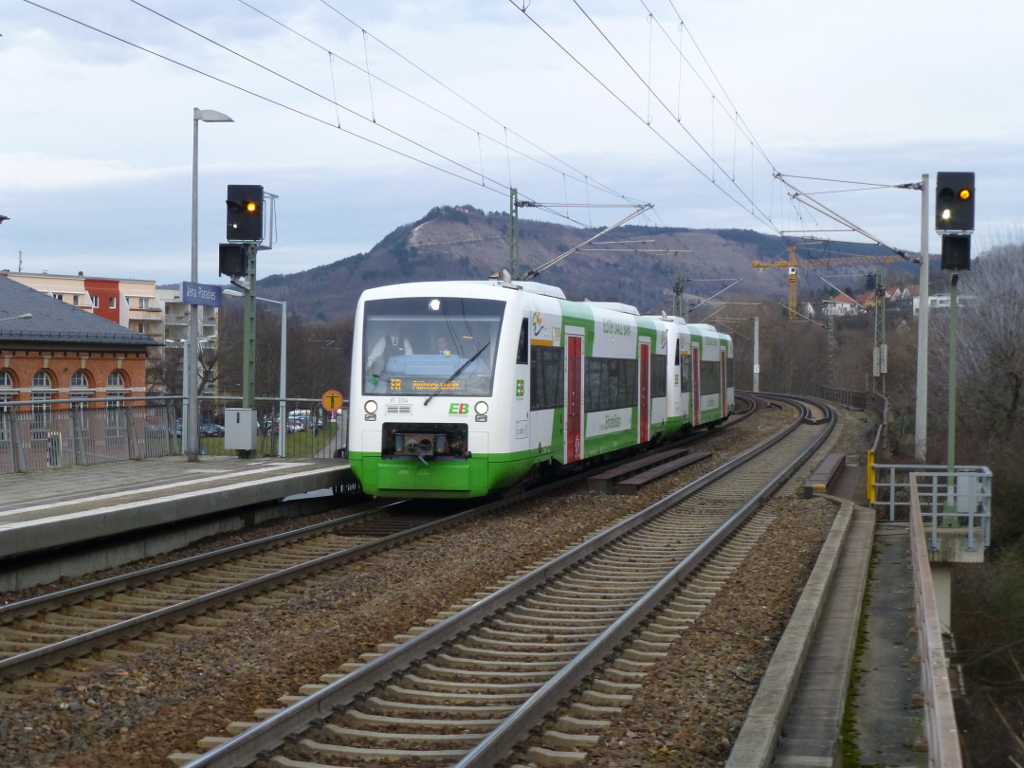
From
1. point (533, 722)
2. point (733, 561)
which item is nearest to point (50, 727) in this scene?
point (533, 722)

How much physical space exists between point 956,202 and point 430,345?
6.80m

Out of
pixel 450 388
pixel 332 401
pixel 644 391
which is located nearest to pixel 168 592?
pixel 450 388

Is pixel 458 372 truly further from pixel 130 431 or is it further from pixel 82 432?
pixel 130 431

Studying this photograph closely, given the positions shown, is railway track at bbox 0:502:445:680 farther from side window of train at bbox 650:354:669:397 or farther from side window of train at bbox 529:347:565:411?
side window of train at bbox 650:354:669:397

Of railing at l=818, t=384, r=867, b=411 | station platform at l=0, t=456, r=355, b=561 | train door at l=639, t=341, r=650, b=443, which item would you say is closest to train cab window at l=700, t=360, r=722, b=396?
train door at l=639, t=341, r=650, b=443

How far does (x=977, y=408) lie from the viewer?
44.3 metres

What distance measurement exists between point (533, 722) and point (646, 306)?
183511 millimetres

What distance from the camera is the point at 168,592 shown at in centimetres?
1042

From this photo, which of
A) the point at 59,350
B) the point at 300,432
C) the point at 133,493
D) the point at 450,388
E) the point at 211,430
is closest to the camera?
the point at 133,493

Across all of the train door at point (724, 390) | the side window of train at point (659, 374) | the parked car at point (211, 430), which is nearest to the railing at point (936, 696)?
the parked car at point (211, 430)

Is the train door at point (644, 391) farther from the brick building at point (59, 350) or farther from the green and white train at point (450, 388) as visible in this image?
the brick building at point (59, 350)

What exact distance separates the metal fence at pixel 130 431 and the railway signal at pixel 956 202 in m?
10.2

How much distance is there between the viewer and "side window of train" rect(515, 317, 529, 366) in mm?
15516

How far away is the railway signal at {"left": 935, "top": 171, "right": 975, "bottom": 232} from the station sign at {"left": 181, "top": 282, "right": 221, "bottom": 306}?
10.1m
